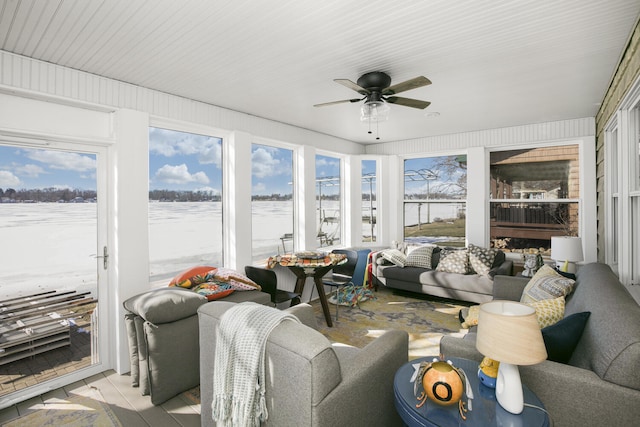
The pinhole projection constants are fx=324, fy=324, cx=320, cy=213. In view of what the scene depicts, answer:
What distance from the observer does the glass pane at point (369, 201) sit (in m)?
6.14

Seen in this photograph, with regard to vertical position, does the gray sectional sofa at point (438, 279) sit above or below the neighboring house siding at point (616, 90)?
below

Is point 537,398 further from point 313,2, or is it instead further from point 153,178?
point 153,178

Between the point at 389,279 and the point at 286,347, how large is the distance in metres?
4.04

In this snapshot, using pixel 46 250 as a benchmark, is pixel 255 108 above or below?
above

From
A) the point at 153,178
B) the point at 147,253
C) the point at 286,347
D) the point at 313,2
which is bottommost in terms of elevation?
the point at 286,347

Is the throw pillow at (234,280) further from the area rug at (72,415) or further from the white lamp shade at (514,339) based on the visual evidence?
the white lamp shade at (514,339)

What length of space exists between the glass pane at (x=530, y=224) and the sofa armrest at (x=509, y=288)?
2.14 metres

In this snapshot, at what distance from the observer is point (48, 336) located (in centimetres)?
276

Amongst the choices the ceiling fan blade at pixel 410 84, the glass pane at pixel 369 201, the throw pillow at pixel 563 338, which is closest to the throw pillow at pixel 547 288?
the throw pillow at pixel 563 338

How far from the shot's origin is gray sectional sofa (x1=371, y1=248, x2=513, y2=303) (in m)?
4.51

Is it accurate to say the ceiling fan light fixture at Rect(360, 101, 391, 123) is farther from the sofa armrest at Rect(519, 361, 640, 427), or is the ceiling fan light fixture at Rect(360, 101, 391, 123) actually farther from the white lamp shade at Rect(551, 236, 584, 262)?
the white lamp shade at Rect(551, 236, 584, 262)

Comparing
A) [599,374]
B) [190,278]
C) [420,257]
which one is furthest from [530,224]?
[190,278]

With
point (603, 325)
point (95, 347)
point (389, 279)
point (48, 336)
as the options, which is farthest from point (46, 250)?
point (389, 279)

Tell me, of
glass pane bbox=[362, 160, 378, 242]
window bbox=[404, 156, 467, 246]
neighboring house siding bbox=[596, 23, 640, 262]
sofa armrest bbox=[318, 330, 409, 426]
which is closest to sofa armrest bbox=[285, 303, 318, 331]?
sofa armrest bbox=[318, 330, 409, 426]
